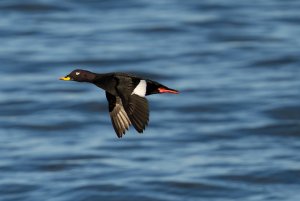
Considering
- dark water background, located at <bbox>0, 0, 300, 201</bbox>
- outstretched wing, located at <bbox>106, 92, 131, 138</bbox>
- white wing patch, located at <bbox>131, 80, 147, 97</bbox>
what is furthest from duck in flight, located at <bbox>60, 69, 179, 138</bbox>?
dark water background, located at <bbox>0, 0, 300, 201</bbox>

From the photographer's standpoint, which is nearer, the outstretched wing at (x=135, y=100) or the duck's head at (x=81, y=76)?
the outstretched wing at (x=135, y=100)

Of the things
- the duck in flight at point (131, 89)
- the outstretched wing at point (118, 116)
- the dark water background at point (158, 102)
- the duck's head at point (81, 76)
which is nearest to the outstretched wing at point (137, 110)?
the duck in flight at point (131, 89)

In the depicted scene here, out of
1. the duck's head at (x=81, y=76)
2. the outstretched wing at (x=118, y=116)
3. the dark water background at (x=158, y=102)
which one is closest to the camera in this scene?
the duck's head at (x=81, y=76)

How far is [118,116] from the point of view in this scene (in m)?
10.2

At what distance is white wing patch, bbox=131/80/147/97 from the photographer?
9.17 metres

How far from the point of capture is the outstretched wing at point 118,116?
1007 cm

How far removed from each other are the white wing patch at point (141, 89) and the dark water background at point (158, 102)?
766 cm

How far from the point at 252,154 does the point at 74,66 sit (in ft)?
21.0

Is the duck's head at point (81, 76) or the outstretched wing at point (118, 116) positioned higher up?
the duck's head at point (81, 76)

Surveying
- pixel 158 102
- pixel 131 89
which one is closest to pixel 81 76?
pixel 131 89

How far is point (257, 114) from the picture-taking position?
859 inches

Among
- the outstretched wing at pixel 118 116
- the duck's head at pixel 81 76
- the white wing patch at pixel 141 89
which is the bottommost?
the outstretched wing at pixel 118 116

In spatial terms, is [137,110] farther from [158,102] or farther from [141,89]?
[158,102]

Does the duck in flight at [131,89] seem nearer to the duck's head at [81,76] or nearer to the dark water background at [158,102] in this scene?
the duck's head at [81,76]
